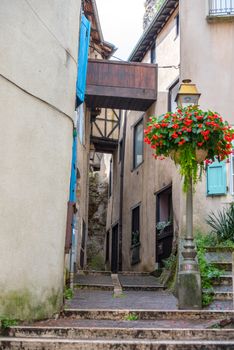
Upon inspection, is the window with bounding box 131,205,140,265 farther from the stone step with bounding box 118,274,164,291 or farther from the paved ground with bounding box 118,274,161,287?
the paved ground with bounding box 118,274,161,287

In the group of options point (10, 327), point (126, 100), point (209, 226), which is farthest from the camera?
point (126, 100)

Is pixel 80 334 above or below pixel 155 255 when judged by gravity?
below

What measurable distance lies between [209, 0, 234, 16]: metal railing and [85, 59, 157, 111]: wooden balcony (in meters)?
3.02

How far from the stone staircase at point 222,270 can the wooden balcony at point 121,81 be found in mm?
6641

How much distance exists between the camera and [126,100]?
15617 mm

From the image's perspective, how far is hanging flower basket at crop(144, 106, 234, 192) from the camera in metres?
7.43

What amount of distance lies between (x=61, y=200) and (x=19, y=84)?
1.65m

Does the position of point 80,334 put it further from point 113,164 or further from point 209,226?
point 113,164

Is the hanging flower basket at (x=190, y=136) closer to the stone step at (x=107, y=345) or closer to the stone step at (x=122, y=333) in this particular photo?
the stone step at (x=122, y=333)

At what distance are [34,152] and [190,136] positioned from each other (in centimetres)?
241

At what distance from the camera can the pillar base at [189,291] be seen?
23.6ft

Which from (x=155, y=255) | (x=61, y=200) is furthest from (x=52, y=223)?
(x=155, y=255)

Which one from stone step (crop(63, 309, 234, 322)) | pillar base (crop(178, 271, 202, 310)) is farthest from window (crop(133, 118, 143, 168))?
stone step (crop(63, 309, 234, 322))

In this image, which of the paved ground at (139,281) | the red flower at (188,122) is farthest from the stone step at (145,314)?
the paved ground at (139,281)
